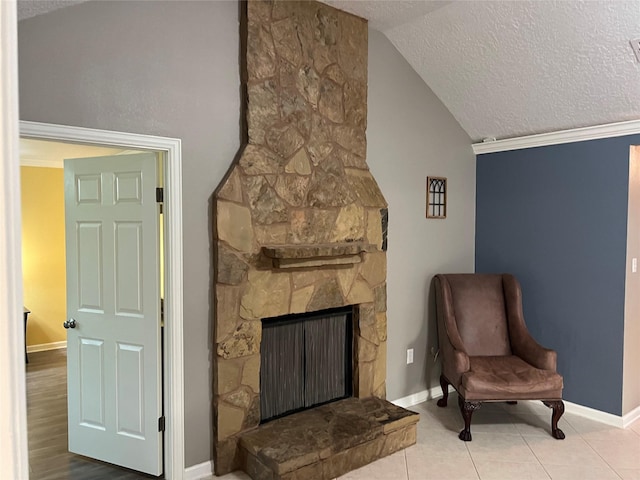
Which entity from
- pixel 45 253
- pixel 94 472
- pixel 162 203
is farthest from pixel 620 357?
pixel 45 253

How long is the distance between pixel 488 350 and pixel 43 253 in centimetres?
515

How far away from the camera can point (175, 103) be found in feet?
8.51

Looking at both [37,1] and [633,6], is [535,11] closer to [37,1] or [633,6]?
[633,6]

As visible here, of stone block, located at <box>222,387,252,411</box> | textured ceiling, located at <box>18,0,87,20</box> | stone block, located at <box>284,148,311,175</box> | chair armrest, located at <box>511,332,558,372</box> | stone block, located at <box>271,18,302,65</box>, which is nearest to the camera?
textured ceiling, located at <box>18,0,87,20</box>

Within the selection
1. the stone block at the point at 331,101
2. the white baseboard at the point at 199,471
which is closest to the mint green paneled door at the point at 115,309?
the white baseboard at the point at 199,471

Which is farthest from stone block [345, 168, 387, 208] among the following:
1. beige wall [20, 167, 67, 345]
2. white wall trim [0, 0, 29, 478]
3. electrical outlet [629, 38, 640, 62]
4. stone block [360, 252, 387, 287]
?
beige wall [20, 167, 67, 345]

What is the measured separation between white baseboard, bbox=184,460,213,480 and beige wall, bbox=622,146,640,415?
10.1ft

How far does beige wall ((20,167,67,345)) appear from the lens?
5.43 meters

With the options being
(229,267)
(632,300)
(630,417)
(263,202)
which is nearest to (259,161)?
(263,202)

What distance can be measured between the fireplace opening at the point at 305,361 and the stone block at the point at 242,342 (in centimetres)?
→ 14

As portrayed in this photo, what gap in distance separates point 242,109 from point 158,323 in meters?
1.40

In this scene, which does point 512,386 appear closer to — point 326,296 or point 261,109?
point 326,296

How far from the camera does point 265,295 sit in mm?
2922

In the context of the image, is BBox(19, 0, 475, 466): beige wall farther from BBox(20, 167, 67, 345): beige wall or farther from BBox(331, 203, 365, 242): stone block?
BBox(20, 167, 67, 345): beige wall
